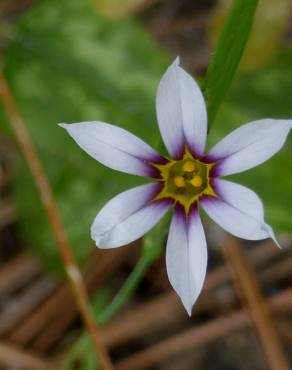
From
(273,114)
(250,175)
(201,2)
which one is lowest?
(250,175)

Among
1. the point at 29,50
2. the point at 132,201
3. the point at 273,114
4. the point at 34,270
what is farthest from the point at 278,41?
the point at 132,201

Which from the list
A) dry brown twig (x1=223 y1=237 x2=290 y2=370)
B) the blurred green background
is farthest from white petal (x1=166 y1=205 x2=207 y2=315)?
dry brown twig (x1=223 y1=237 x2=290 y2=370)

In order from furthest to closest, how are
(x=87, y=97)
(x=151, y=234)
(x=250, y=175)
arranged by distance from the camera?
(x=87, y=97) < (x=250, y=175) < (x=151, y=234)

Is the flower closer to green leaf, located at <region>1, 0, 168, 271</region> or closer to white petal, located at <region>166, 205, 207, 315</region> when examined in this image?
white petal, located at <region>166, 205, 207, 315</region>

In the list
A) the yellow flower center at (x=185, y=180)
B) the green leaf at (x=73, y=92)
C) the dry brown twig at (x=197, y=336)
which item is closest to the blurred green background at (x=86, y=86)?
the green leaf at (x=73, y=92)

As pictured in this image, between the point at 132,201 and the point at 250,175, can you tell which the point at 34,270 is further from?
the point at 132,201

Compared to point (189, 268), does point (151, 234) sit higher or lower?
higher
